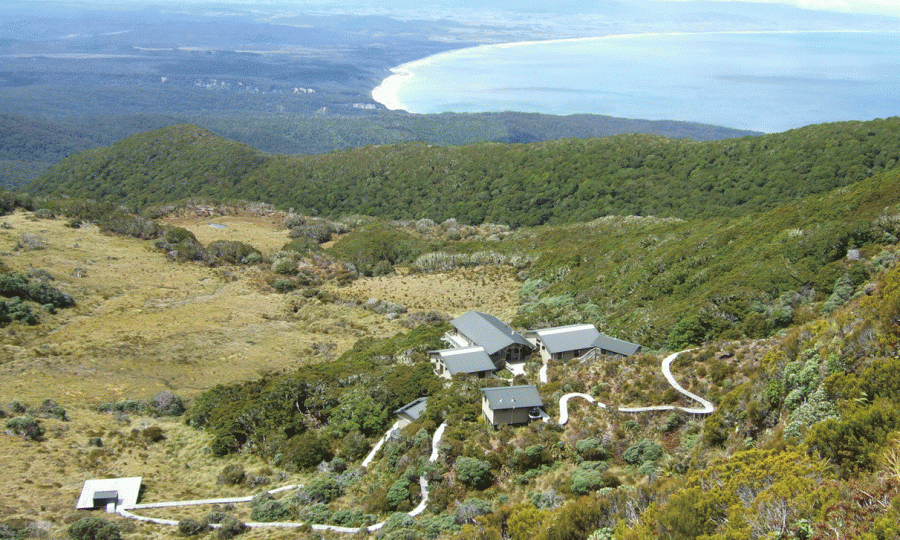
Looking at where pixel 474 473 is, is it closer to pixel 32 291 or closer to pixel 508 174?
pixel 32 291

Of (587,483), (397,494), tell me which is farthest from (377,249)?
(587,483)

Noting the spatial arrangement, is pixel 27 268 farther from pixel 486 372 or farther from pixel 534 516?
pixel 534 516

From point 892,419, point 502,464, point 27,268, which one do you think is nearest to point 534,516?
point 502,464

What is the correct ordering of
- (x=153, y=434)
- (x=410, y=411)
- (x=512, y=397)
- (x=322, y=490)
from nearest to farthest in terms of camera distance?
1. (x=322, y=490)
2. (x=512, y=397)
3. (x=410, y=411)
4. (x=153, y=434)

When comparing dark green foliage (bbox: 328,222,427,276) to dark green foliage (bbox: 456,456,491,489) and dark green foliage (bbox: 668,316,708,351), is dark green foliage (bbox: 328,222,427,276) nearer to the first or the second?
dark green foliage (bbox: 668,316,708,351)

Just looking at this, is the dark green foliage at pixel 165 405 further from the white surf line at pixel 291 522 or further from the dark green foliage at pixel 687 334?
the dark green foliage at pixel 687 334

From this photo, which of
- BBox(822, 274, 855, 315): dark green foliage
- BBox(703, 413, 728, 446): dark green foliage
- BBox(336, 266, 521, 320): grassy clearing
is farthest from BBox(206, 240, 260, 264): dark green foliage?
BBox(703, 413, 728, 446): dark green foliage
